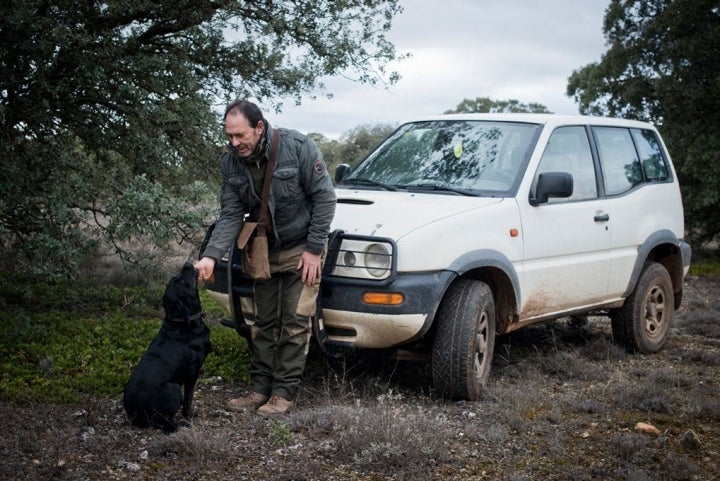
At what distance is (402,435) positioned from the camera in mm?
4922

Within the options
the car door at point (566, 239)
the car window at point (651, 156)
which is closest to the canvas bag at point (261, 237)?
the car door at point (566, 239)

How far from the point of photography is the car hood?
5684mm

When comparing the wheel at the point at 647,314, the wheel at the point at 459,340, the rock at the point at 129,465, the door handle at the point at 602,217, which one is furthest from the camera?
the wheel at the point at 647,314

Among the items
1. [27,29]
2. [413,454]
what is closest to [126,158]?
[27,29]

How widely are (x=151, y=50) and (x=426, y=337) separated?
4611mm

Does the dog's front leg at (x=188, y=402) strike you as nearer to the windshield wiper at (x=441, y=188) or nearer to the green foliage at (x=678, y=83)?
the windshield wiper at (x=441, y=188)

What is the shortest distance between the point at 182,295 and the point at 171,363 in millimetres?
406

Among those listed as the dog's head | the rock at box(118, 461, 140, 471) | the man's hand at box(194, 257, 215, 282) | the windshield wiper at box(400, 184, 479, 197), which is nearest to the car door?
the windshield wiper at box(400, 184, 479, 197)

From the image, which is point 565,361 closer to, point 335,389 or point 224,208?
point 335,389

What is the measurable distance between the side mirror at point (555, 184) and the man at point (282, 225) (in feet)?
5.62

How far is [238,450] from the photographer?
494cm

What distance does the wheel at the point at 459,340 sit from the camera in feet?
19.0

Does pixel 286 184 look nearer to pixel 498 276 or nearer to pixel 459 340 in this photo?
pixel 459 340

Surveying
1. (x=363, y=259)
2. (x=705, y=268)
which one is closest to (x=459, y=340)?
(x=363, y=259)
